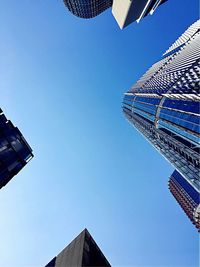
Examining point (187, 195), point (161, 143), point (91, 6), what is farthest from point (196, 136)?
point (91, 6)

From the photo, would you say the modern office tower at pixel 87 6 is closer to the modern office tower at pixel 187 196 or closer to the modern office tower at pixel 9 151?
the modern office tower at pixel 187 196

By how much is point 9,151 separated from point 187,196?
373 ft

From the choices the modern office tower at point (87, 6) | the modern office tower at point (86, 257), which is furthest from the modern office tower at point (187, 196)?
the modern office tower at point (87, 6)

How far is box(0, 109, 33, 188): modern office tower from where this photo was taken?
136 ft

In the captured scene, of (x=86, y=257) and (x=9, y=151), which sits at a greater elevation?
(x=9, y=151)

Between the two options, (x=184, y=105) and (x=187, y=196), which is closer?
(x=184, y=105)

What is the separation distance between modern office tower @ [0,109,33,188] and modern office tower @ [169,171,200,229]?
3548 inches

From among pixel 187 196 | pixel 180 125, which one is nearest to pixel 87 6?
pixel 180 125

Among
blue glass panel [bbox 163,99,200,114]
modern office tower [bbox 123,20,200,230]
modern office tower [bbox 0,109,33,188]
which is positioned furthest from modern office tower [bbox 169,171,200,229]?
modern office tower [bbox 0,109,33,188]

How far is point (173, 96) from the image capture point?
253ft

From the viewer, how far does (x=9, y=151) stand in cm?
4438

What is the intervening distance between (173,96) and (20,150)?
170ft

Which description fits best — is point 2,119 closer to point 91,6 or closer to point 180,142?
point 180,142

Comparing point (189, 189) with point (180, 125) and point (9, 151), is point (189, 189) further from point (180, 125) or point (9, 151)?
point (9, 151)
